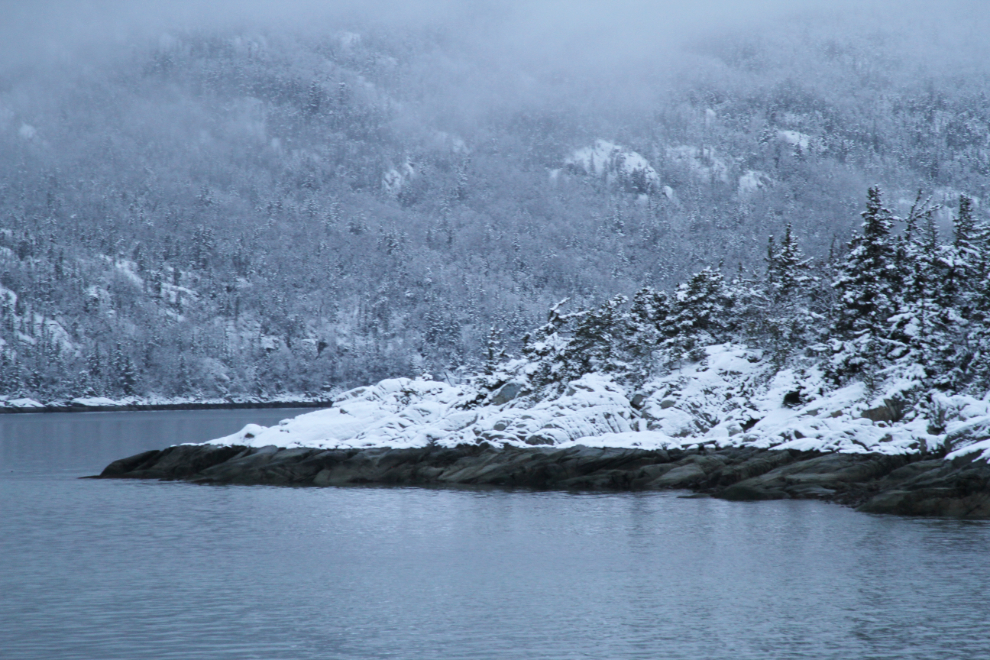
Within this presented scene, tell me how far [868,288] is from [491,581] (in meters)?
38.5

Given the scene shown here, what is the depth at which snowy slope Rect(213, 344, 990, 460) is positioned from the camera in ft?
170

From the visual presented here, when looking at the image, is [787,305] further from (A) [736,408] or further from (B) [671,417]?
(B) [671,417]

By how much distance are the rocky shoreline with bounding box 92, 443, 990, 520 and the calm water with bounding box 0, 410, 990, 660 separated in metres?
2.25

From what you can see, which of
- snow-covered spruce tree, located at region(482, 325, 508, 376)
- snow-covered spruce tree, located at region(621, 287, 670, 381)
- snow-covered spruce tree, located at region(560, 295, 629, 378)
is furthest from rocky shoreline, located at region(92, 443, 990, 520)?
snow-covered spruce tree, located at region(482, 325, 508, 376)

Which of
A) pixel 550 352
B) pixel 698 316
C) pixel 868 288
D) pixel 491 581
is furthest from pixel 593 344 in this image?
pixel 491 581

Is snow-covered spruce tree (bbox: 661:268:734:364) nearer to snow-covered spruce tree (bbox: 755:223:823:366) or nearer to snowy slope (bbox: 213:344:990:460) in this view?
A: snowy slope (bbox: 213:344:990:460)

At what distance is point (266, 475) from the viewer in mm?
61031

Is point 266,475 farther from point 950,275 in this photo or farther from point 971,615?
point 971,615

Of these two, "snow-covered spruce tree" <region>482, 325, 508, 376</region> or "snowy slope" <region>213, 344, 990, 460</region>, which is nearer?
"snowy slope" <region>213, 344, 990, 460</region>

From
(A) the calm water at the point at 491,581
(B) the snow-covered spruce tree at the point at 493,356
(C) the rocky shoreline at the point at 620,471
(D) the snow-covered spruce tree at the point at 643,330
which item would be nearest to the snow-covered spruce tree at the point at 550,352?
(B) the snow-covered spruce tree at the point at 493,356

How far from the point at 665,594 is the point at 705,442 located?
30.9m

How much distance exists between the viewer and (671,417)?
6359 centimetres

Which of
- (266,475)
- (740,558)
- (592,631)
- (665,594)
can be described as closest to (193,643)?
(592,631)

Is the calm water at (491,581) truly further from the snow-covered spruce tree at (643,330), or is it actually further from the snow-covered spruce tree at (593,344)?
the snow-covered spruce tree at (593,344)
